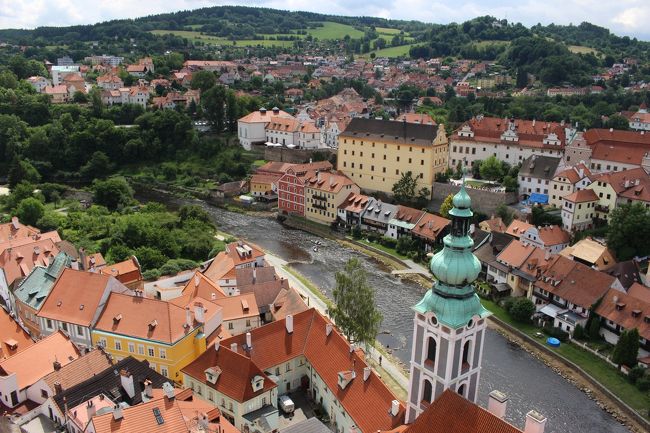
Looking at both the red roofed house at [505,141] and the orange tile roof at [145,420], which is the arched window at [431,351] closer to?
the orange tile roof at [145,420]

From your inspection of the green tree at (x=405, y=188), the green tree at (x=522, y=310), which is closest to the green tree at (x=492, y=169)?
the green tree at (x=405, y=188)

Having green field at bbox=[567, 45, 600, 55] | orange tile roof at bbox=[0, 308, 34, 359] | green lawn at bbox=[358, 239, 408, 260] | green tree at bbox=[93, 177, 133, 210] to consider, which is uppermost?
green field at bbox=[567, 45, 600, 55]

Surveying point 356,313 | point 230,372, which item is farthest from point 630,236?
point 230,372

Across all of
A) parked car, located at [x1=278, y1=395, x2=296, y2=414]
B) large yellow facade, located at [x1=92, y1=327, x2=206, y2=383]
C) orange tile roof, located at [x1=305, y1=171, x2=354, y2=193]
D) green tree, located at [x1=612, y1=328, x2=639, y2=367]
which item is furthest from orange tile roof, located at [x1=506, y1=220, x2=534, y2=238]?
large yellow facade, located at [x1=92, y1=327, x2=206, y2=383]

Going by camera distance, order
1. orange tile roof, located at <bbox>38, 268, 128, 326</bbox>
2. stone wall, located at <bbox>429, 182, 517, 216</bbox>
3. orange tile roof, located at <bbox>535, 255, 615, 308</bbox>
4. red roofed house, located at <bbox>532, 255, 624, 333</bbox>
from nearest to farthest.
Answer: orange tile roof, located at <bbox>38, 268, 128, 326</bbox> < red roofed house, located at <bbox>532, 255, 624, 333</bbox> < orange tile roof, located at <bbox>535, 255, 615, 308</bbox> < stone wall, located at <bbox>429, 182, 517, 216</bbox>

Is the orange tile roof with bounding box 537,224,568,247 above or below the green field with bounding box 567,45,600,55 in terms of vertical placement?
below

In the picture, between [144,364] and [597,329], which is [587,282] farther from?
[144,364]

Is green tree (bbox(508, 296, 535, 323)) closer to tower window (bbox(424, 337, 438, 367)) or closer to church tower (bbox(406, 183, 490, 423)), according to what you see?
church tower (bbox(406, 183, 490, 423))
